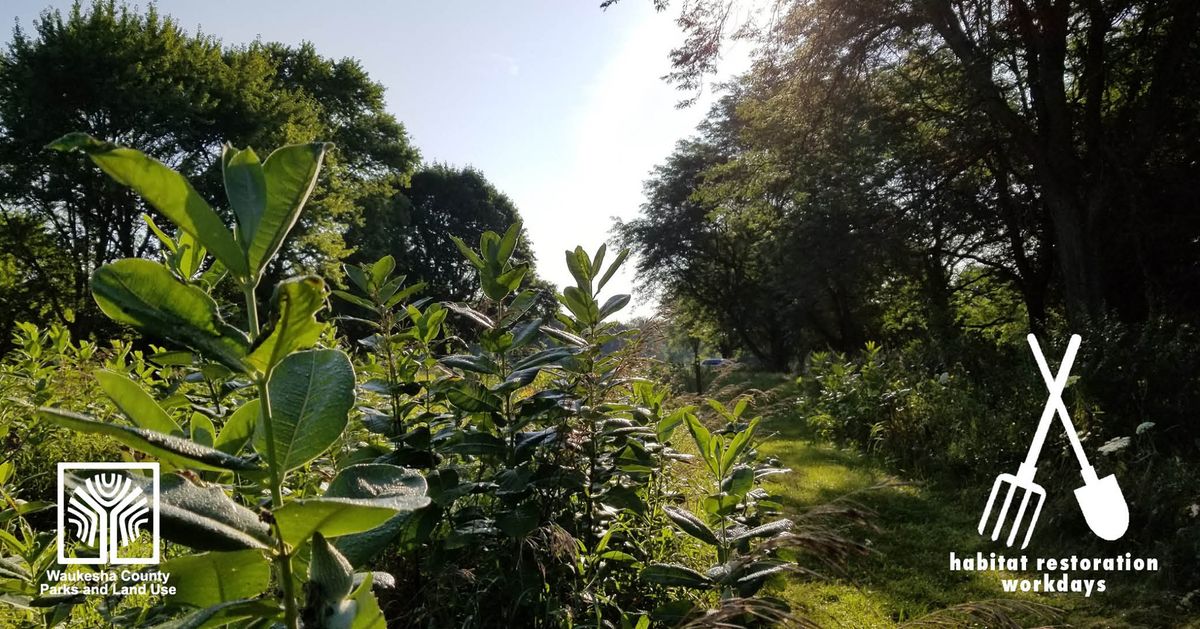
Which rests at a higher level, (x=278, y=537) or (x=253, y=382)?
(x=253, y=382)

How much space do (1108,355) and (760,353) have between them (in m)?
22.2

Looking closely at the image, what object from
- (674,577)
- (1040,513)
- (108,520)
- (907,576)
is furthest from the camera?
(1040,513)

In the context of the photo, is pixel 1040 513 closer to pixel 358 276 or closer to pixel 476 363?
pixel 476 363

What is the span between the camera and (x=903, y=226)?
943cm

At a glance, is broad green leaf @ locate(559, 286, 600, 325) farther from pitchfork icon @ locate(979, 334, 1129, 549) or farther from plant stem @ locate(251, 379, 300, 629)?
pitchfork icon @ locate(979, 334, 1129, 549)

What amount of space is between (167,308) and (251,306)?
0.30 ft

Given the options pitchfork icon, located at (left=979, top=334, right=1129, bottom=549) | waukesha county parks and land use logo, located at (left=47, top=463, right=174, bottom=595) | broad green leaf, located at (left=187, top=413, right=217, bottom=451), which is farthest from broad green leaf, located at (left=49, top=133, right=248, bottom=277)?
pitchfork icon, located at (left=979, top=334, right=1129, bottom=549)

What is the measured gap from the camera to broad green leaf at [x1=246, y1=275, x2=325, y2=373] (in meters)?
0.50

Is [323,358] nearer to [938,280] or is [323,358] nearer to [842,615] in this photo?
[842,615]

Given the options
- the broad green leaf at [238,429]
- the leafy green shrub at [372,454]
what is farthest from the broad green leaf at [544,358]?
the broad green leaf at [238,429]

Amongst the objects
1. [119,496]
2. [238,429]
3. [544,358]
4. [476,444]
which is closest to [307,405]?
[238,429]

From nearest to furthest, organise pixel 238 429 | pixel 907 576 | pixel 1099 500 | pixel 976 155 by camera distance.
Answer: pixel 238 429
pixel 907 576
pixel 1099 500
pixel 976 155

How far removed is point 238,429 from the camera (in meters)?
0.74

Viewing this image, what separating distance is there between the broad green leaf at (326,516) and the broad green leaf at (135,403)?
196 millimetres
